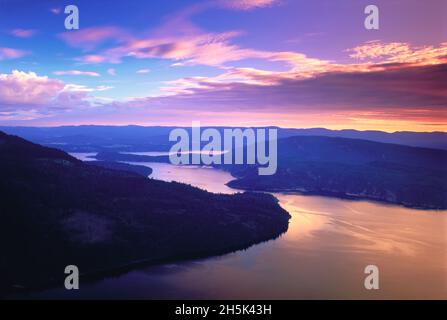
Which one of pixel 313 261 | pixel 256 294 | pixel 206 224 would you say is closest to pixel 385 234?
pixel 313 261

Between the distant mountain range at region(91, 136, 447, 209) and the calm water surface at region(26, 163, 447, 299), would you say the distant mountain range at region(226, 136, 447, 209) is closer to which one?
the distant mountain range at region(91, 136, 447, 209)

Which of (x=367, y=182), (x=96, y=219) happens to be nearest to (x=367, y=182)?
(x=367, y=182)

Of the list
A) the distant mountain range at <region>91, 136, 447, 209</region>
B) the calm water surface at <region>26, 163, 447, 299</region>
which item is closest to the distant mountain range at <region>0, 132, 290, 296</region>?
the calm water surface at <region>26, 163, 447, 299</region>

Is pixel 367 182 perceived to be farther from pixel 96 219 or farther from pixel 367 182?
pixel 96 219

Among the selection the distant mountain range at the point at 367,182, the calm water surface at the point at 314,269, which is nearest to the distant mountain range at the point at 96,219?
the calm water surface at the point at 314,269

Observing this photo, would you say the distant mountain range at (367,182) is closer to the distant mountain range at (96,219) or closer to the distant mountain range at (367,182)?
the distant mountain range at (367,182)

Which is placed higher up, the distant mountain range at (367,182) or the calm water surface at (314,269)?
the distant mountain range at (367,182)
